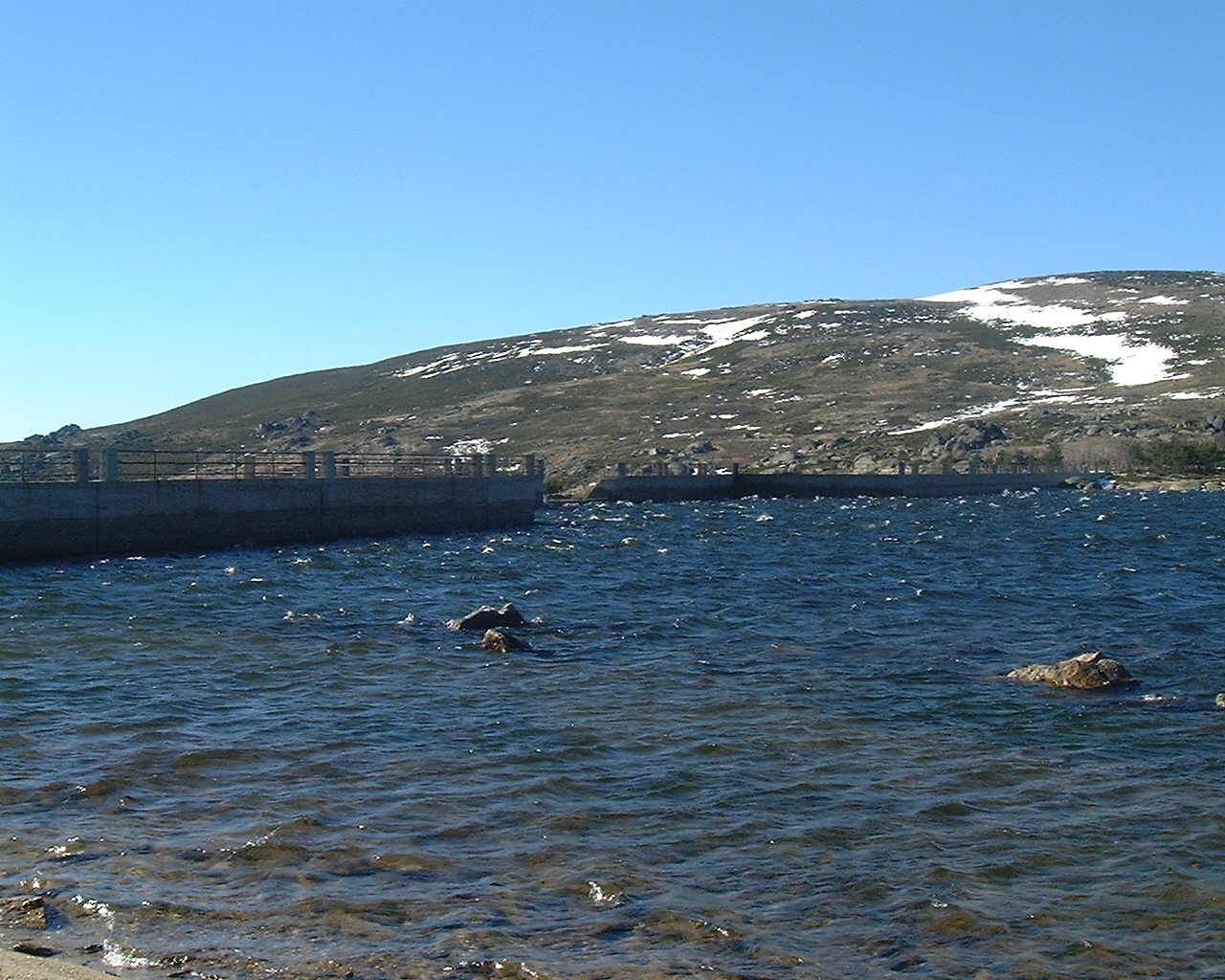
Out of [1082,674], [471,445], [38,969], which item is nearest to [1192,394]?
[471,445]

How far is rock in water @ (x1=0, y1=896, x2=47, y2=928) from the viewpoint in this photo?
7.85 m

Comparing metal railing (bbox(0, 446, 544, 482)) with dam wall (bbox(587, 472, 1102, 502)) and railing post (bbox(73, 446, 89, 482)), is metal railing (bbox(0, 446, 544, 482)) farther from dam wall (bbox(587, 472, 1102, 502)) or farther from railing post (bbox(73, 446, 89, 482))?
dam wall (bbox(587, 472, 1102, 502))

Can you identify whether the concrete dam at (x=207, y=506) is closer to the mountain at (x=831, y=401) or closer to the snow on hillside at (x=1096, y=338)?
the mountain at (x=831, y=401)

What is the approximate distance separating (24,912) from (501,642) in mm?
11135

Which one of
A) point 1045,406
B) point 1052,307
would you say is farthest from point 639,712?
point 1052,307

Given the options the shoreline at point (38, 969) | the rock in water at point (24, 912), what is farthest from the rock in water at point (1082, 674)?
the shoreline at point (38, 969)

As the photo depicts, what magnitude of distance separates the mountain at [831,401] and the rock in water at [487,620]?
68183mm

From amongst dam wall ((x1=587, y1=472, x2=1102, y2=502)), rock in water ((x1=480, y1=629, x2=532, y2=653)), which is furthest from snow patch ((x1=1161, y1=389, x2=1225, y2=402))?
rock in water ((x1=480, y1=629, x2=532, y2=653))

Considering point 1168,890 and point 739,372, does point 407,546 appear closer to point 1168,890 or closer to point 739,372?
point 1168,890

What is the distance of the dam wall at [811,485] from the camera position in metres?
85.1

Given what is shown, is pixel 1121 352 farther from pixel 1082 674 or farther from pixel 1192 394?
Result: pixel 1082 674

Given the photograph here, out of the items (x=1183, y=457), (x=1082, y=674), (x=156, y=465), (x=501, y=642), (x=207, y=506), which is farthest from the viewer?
(x=1183, y=457)

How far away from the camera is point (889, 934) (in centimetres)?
825

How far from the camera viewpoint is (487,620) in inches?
842
